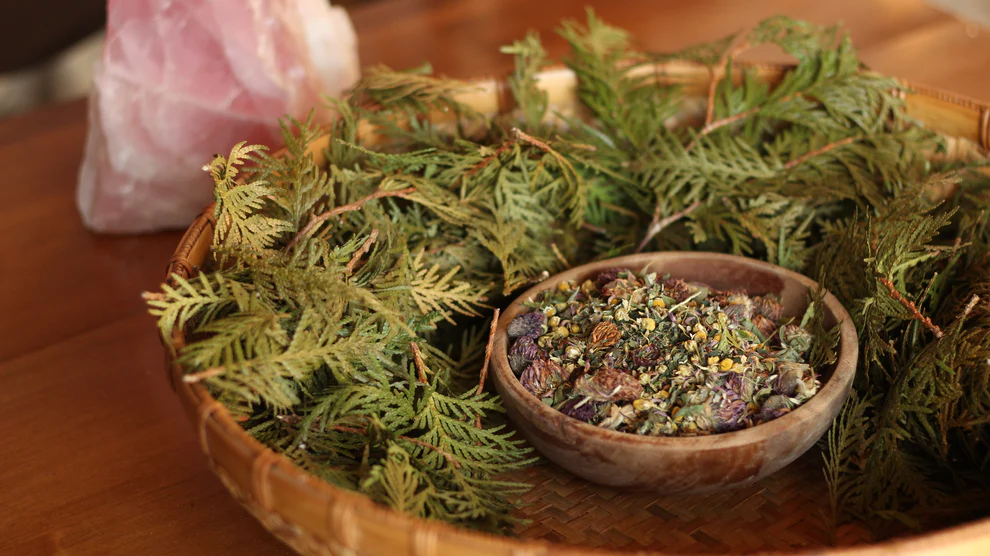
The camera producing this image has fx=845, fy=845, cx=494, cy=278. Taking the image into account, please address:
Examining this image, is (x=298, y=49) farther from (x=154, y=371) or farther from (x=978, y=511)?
(x=978, y=511)

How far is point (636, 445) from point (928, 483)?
0.93 ft

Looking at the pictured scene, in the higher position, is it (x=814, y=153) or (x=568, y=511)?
(x=814, y=153)

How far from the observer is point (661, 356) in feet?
2.49

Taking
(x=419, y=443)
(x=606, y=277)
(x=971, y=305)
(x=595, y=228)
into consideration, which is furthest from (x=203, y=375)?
(x=971, y=305)

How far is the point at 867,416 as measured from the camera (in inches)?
32.3

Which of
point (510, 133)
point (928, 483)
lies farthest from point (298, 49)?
point (928, 483)

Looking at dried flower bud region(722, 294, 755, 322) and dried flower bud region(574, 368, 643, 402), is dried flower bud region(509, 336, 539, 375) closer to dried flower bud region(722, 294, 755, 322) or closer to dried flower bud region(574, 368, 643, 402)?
dried flower bud region(574, 368, 643, 402)

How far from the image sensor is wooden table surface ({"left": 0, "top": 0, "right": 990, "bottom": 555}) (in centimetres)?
78

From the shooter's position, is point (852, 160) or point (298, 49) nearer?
point (852, 160)

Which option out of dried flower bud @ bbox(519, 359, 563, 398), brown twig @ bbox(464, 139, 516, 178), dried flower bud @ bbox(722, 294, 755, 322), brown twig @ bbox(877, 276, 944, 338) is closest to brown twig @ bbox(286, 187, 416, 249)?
brown twig @ bbox(464, 139, 516, 178)

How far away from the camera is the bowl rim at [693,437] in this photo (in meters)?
0.67

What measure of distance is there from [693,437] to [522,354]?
0.58ft

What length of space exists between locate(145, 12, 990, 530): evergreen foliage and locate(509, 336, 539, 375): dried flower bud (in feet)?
0.14

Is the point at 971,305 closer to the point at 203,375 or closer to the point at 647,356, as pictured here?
the point at 647,356
